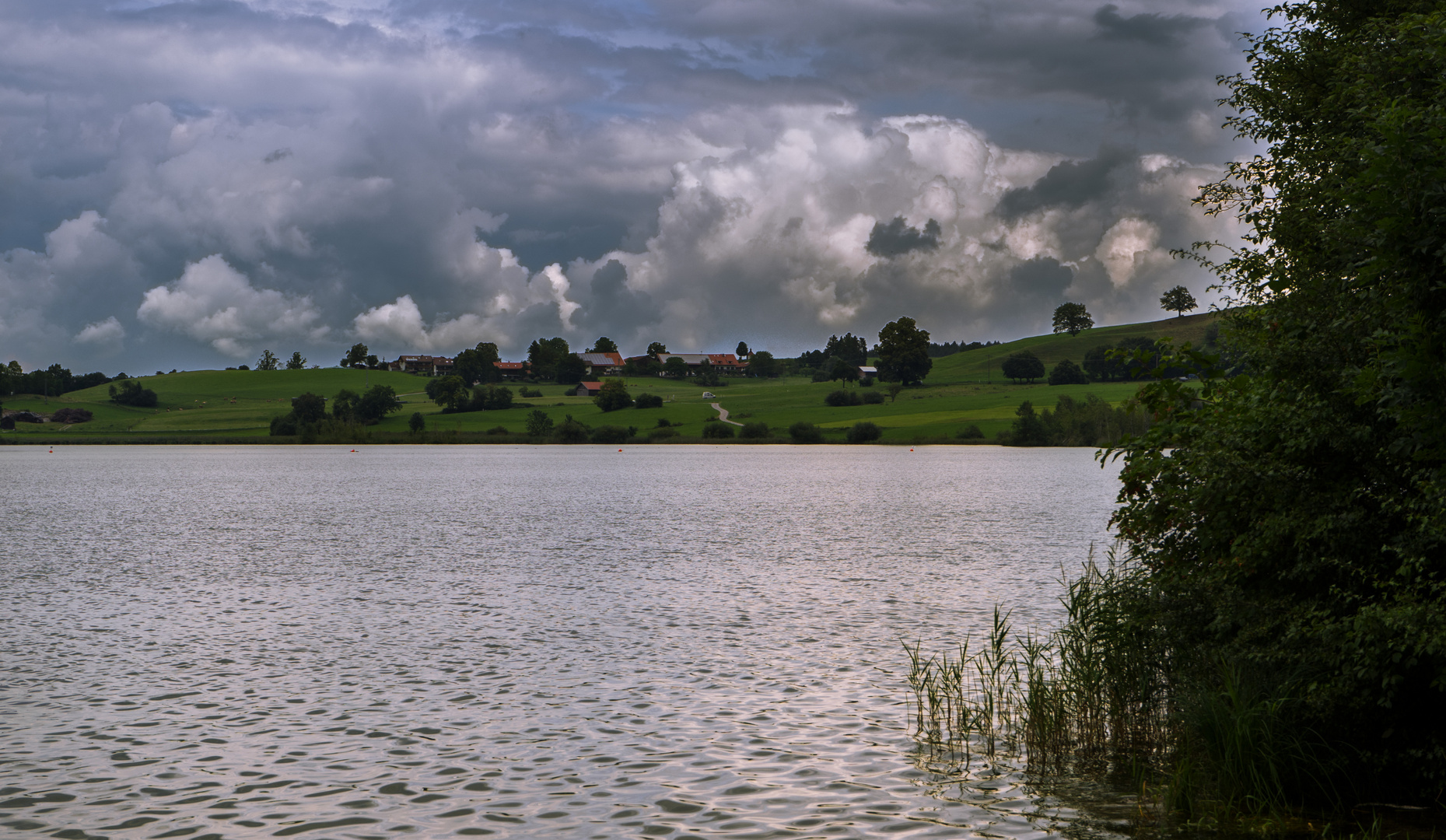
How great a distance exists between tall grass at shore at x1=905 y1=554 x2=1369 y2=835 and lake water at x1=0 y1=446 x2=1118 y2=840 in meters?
1.20

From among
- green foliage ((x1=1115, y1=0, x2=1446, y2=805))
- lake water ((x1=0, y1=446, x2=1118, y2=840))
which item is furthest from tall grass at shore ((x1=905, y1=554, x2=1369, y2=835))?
lake water ((x1=0, y1=446, x2=1118, y2=840))

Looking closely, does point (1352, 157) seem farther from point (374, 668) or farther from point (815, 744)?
point (374, 668)

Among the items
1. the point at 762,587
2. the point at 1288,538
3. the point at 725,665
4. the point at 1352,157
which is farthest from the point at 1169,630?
the point at 762,587

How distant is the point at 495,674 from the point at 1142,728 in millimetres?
13137

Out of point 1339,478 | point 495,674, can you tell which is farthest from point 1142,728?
point 495,674

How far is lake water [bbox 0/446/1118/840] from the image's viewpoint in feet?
47.8

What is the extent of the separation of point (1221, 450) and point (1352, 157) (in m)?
4.32

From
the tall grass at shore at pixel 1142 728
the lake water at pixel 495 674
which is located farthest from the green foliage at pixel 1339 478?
the lake water at pixel 495 674

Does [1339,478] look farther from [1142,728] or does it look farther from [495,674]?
[495,674]

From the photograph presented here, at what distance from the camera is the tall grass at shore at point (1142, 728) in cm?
1371

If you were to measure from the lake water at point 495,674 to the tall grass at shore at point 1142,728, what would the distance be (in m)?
1.20

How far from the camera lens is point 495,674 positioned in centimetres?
2348

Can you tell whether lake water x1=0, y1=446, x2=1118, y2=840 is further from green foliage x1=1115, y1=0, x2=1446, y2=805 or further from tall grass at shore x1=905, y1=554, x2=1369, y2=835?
green foliage x1=1115, y1=0, x2=1446, y2=805

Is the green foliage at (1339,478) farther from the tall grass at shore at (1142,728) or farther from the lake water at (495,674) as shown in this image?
the lake water at (495,674)
